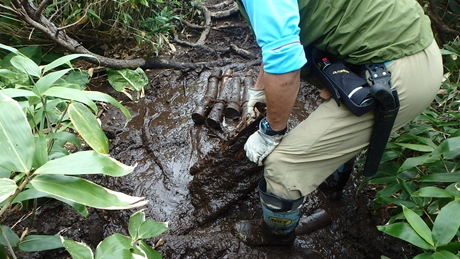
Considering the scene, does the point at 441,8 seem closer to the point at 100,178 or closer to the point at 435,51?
the point at 435,51

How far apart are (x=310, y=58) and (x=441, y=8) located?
2840 mm

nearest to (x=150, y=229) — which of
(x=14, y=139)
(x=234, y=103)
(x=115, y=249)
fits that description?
(x=115, y=249)

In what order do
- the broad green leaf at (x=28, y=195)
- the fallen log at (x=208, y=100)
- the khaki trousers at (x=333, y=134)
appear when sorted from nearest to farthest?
the broad green leaf at (x=28, y=195) < the khaki trousers at (x=333, y=134) < the fallen log at (x=208, y=100)

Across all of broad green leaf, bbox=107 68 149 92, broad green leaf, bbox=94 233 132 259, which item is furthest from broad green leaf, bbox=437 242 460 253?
broad green leaf, bbox=107 68 149 92

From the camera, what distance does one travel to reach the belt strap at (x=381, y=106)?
1842mm

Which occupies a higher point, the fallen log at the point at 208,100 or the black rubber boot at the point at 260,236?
the fallen log at the point at 208,100

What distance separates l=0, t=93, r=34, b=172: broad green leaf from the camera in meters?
1.14

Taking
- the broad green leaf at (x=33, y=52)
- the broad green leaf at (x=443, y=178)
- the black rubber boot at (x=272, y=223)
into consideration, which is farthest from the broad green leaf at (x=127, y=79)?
the broad green leaf at (x=443, y=178)

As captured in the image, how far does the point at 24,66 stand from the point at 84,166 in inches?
42.0

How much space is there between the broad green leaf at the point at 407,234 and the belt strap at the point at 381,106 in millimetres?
557

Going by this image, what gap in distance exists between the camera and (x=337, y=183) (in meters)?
2.93

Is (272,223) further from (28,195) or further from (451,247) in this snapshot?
(28,195)

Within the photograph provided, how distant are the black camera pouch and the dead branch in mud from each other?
2.01 meters

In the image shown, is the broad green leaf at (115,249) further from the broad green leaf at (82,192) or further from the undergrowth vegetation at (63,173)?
the broad green leaf at (82,192)
